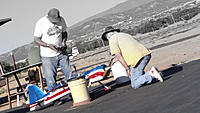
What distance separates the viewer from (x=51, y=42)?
32.2 ft

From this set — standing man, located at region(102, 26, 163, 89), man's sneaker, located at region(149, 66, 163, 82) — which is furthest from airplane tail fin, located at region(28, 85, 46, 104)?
man's sneaker, located at region(149, 66, 163, 82)

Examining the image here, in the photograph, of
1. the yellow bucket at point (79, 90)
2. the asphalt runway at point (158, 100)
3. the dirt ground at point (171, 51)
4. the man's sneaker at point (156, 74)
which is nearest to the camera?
the asphalt runway at point (158, 100)

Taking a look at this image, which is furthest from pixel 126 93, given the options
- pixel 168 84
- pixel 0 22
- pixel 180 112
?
pixel 0 22

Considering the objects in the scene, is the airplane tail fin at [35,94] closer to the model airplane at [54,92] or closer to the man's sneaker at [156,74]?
the model airplane at [54,92]

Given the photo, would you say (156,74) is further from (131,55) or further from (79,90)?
(79,90)

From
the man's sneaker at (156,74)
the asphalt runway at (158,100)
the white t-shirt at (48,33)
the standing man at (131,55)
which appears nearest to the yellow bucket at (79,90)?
the asphalt runway at (158,100)

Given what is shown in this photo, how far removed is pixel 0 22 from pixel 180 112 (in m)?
10.9

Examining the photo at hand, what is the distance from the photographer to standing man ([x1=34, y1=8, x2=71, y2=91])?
9.74 m

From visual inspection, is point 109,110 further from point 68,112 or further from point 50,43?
point 50,43

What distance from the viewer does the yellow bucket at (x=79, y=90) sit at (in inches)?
349

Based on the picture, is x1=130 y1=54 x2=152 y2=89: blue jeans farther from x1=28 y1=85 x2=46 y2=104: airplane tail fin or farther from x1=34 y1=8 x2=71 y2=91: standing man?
x1=28 y1=85 x2=46 y2=104: airplane tail fin

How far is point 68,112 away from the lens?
8.25m

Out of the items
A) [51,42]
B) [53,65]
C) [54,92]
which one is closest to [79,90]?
[54,92]

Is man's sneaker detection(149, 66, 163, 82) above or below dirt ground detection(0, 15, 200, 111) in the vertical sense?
above
